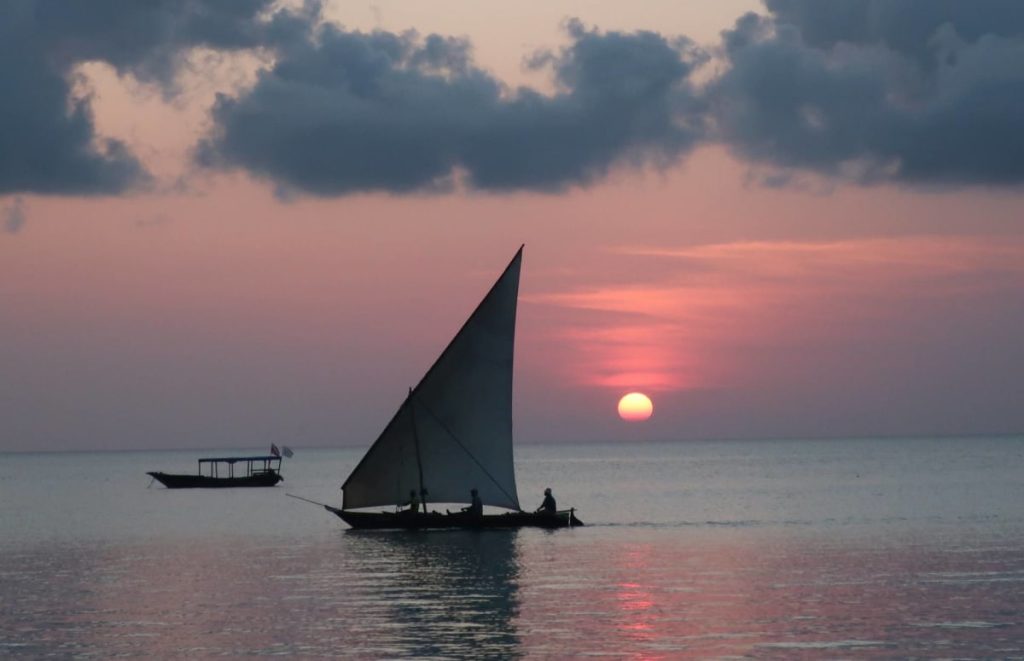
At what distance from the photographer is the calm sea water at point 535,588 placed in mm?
34500

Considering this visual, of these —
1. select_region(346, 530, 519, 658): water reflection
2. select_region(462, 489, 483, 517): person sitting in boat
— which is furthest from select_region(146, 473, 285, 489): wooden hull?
select_region(462, 489, 483, 517): person sitting in boat

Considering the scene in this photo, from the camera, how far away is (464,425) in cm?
6169

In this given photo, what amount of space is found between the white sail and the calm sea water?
2883mm

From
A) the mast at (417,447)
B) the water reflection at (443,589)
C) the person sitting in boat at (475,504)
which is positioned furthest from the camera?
the person sitting in boat at (475,504)

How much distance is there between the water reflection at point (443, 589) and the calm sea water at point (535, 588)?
4.9 inches

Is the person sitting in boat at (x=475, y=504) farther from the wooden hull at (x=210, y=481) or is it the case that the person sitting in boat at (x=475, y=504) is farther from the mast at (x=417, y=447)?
the wooden hull at (x=210, y=481)

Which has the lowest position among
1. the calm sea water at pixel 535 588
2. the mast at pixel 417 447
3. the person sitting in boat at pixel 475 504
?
the calm sea water at pixel 535 588

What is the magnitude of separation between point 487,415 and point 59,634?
27.0 metres

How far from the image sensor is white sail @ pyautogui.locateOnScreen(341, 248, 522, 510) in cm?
6138

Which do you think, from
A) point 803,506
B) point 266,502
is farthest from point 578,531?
point 266,502

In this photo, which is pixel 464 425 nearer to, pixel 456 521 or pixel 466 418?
pixel 466 418

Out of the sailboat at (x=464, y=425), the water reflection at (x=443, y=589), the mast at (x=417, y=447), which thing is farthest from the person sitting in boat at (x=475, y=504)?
the mast at (x=417, y=447)

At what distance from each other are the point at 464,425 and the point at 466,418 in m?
0.30

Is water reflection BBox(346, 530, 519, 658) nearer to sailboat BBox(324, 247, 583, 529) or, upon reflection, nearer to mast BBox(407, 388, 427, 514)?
mast BBox(407, 388, 427, 514)
